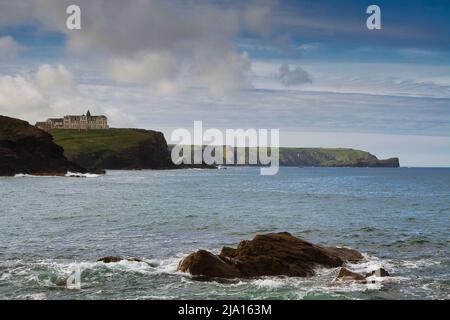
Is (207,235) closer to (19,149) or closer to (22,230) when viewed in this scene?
(22,230)

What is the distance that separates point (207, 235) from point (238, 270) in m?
19.0

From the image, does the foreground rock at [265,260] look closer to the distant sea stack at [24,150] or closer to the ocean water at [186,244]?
the ocean water at [186,244]

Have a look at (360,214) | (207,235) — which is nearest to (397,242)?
(207,235)

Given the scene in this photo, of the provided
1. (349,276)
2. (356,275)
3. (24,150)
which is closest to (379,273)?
(356,275)

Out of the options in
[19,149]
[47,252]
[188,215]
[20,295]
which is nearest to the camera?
[20,295]

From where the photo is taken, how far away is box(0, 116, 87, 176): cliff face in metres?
183

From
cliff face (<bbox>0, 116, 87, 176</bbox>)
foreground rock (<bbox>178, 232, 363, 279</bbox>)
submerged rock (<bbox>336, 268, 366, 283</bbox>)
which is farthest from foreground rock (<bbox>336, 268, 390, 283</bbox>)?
cliff face (<bbox>0, 116, 87, 176</bbox>)

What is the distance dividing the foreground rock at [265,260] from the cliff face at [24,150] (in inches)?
6587

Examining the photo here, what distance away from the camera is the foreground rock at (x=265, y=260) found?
2966cm

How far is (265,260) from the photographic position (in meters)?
30.7

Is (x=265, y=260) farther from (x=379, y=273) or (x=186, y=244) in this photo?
(x=186, y=244)

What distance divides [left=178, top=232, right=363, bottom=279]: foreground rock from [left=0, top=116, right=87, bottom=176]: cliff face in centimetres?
16732

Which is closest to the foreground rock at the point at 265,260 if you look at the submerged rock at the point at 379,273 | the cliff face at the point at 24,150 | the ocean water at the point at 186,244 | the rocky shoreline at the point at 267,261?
the rocky shoreline at the point at 267,261
